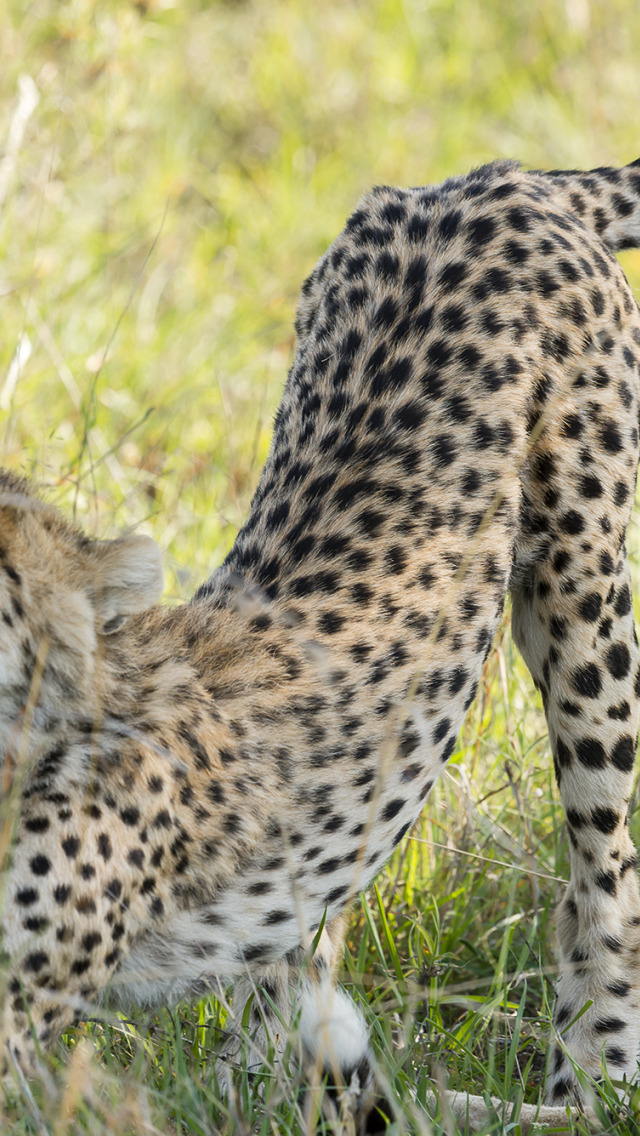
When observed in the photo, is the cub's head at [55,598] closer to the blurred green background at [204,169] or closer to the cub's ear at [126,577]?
the cub's ear at [126,577]

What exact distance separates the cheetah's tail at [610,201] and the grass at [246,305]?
3.69 ft

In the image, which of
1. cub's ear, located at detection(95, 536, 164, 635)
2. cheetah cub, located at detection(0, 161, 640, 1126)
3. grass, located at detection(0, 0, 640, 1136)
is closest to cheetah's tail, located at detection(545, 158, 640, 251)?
cheetah cub, located at detection(0, 161, 640, 1126)

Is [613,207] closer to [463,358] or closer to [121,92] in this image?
[463,358]

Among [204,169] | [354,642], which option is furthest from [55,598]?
[204,169]

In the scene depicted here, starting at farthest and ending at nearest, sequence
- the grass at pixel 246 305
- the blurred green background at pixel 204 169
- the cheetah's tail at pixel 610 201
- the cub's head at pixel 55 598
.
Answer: the blurred green background at pixel 204 169 < the cheetah's tail at pixel 610 201 < the grass at pixel 246 305 < the cub's head at pixel 55 598

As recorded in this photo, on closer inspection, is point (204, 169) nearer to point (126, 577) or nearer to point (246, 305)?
point (246, 305)

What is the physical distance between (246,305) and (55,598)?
427cm

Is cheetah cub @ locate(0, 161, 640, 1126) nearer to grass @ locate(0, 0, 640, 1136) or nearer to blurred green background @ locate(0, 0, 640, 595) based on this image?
grass @ locate(0, 0, 640, 1136)

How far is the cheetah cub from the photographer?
8.39 ft

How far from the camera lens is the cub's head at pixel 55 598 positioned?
2.50 meters

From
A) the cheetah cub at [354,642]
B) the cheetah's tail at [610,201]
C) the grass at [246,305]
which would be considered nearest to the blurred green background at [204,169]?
the grass at [246,305]

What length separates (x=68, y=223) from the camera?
20.0 feet

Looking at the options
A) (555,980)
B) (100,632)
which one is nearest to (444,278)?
(100,632)

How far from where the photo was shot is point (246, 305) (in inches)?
260
